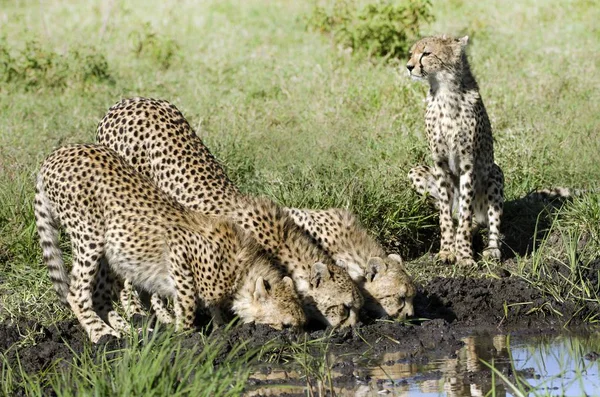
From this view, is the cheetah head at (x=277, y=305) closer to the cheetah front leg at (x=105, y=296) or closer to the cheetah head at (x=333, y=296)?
the cheetah head at (x=333, y=296)

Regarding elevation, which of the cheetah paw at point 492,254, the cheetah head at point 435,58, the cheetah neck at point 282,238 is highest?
the cheetah head at point 435,58

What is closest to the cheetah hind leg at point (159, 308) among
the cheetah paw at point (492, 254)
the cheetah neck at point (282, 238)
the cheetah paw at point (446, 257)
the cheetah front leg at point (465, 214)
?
the cheetah neck at point (282, 238)

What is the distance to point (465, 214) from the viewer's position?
24.3 ft

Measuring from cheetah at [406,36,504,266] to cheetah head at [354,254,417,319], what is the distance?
128 cm

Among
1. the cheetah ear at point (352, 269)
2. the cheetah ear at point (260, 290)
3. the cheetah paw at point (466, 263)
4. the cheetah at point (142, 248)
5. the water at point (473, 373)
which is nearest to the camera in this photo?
the water at point (473, 373)

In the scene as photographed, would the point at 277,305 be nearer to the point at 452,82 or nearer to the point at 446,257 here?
the point at 446,257

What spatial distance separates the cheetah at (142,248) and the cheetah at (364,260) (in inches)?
18.9

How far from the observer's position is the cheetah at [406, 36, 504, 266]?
24.2 ft

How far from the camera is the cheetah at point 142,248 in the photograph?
5852 mm

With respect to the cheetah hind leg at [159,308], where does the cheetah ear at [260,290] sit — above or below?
above

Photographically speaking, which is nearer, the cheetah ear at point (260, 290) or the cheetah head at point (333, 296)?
the cheetah ear at point (260, 290)

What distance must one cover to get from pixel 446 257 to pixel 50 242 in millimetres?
2496

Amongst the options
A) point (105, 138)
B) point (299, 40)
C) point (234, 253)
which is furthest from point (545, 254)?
point (299, 40)

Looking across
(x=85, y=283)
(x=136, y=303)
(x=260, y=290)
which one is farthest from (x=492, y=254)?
(x=85, y=283)
